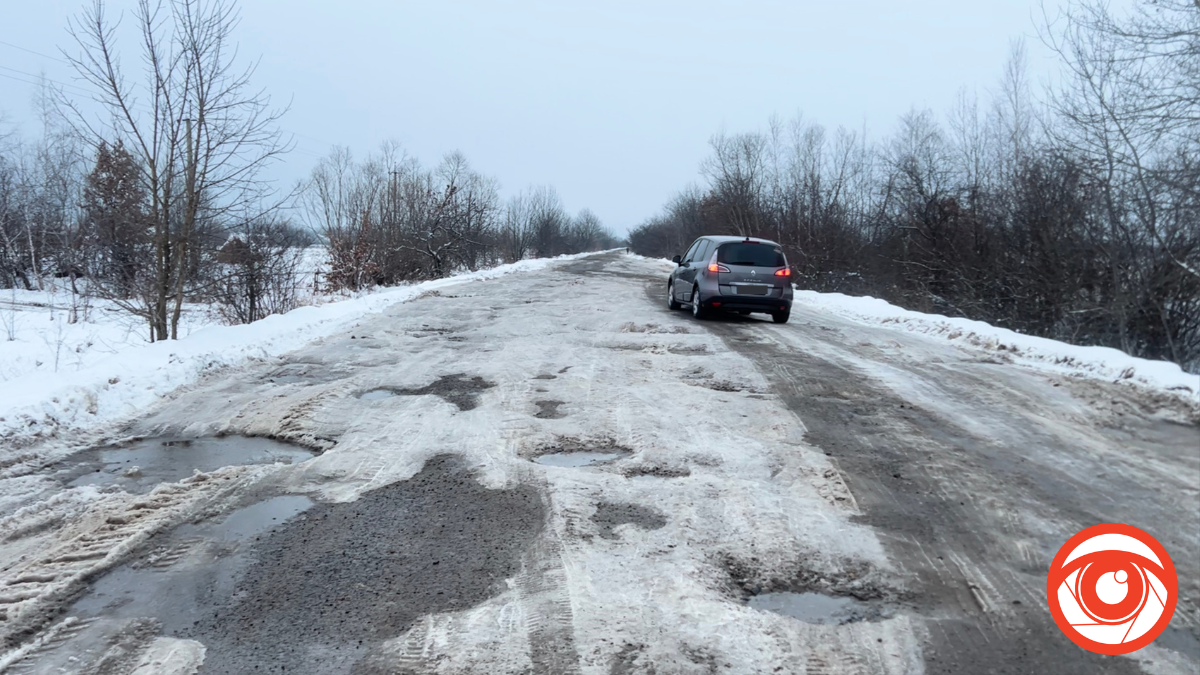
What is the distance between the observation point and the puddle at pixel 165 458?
5020mm

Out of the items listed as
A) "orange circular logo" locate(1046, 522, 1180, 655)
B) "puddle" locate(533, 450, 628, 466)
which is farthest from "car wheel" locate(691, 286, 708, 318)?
"orange circular logo" locate(1046, 522, 1180, 655)

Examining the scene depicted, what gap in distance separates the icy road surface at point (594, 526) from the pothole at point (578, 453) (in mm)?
28

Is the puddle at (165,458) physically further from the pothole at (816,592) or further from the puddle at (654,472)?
the pothole at (816,592)

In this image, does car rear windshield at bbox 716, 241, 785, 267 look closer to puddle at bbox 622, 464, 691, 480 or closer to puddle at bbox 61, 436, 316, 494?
puddle at bbox 622, 464, 691, 480

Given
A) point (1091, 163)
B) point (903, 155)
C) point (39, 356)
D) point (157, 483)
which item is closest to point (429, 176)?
point (903, 155)

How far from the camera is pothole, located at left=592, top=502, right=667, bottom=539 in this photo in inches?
164

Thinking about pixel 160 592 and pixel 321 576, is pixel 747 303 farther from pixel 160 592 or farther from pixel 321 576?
pixel 160 592

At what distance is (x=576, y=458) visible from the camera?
5.45 m

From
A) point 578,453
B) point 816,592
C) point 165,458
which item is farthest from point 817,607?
point 165,458

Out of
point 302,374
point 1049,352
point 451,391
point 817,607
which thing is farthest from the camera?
point 1049,352

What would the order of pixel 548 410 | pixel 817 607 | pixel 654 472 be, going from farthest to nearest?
pixel 548 410
pixel 654 472
pixel 817 607

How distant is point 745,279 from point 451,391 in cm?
744

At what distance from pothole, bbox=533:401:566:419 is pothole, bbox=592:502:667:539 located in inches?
84.8

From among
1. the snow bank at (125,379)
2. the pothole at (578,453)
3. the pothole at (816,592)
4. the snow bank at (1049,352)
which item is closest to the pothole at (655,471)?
the pothole at (578,453)
